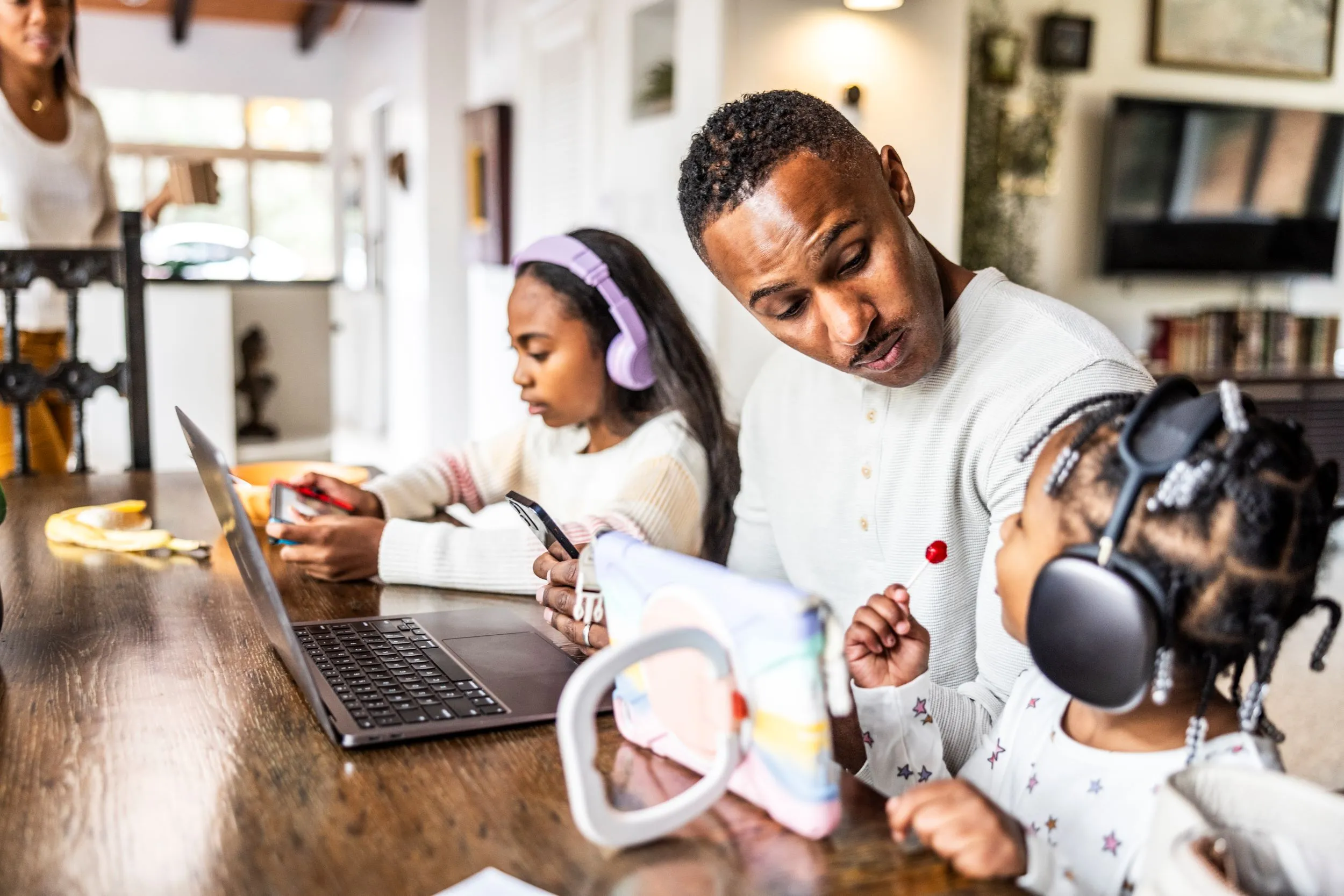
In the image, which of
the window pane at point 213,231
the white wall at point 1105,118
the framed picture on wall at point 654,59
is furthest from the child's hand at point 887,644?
the window pane at point 213,231

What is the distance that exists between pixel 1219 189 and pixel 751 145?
15.1 ft

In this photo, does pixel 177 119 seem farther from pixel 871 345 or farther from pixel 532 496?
pixel 871 345

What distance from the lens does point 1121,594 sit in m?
0.69

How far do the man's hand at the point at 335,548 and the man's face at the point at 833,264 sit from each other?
59 cm

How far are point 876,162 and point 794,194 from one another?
0.13m

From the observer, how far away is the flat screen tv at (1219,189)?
4961 mm

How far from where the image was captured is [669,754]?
829 millimetres

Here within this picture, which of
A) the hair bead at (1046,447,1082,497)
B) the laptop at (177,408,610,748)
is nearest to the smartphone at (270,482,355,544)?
the laptop at (177,408,610,748)

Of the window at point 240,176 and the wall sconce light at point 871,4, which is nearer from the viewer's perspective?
the wall sconce light at point 871,4

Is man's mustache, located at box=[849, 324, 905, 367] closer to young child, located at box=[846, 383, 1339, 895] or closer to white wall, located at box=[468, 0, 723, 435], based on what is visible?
young child, located at box=[846, 383, 1339, 895]

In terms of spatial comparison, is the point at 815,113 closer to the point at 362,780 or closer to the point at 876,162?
the point at 876,162

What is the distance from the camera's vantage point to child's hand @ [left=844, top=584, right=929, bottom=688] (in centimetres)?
96

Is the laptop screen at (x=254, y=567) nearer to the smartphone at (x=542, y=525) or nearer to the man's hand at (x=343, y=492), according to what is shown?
the smartphone at (x=542, y=525)

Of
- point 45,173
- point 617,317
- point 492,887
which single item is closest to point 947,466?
point 617,317
